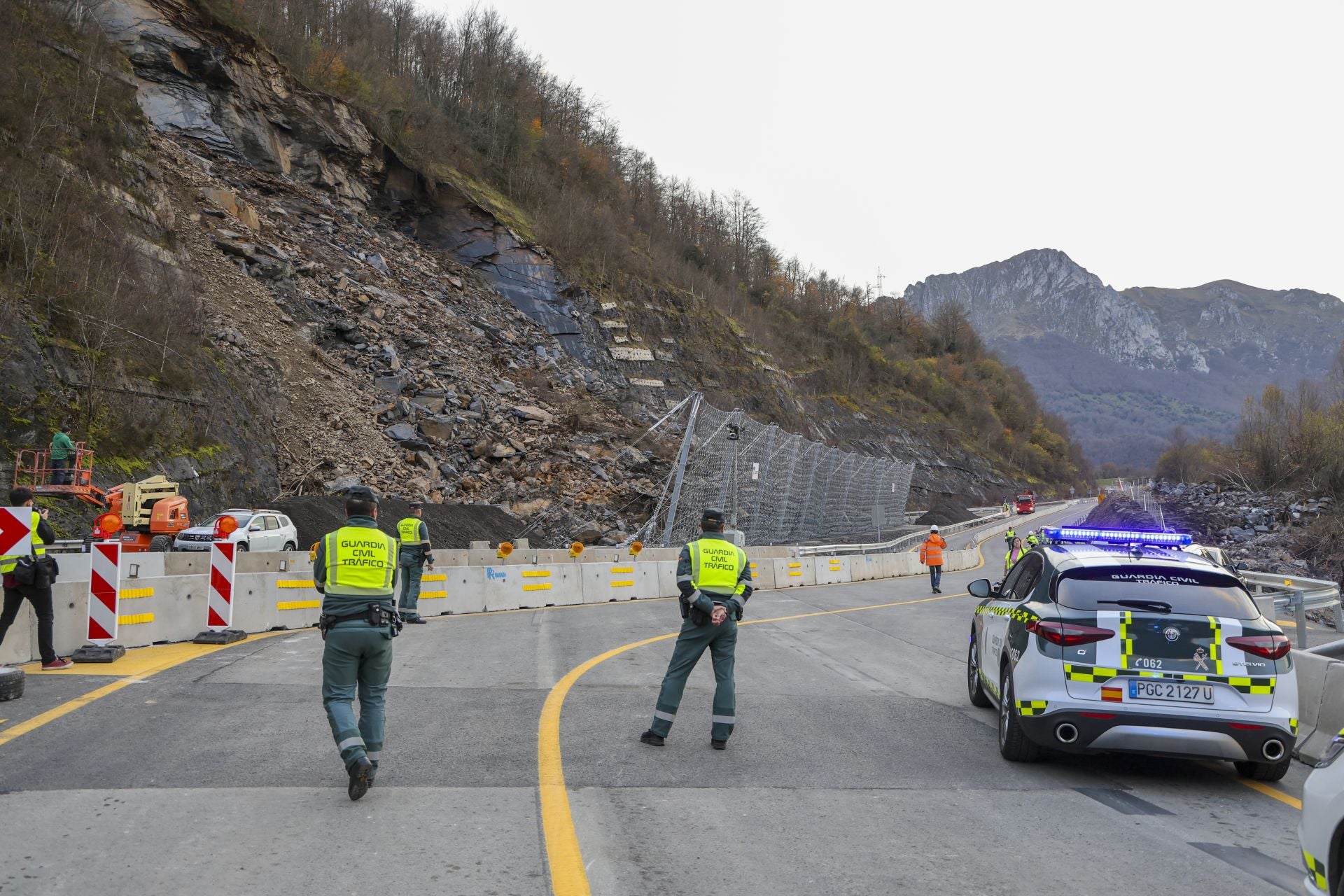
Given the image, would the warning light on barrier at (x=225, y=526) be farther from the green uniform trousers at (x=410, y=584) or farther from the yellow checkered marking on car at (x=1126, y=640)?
the yellow checkered marking on car at (x=1126, y=640)

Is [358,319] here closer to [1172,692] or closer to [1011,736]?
[1011,736]

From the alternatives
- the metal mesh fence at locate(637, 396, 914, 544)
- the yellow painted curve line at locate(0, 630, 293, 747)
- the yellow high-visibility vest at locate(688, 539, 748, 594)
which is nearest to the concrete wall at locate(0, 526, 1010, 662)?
the yellow painted curve line at locate(0, 630, 293, 747)

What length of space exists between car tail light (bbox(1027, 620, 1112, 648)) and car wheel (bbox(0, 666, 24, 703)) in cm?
798

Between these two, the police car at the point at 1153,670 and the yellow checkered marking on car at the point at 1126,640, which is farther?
the yellow checkered marking on car at the point at 1126,640

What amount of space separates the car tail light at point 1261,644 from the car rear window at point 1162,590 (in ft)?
0.52

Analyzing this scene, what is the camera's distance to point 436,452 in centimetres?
3425

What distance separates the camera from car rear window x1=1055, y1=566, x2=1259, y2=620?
6.76 meters

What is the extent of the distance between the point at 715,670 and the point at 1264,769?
381 cm

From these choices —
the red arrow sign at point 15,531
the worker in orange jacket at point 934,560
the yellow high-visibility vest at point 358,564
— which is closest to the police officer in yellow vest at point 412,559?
the red arrow sign at point 15,531

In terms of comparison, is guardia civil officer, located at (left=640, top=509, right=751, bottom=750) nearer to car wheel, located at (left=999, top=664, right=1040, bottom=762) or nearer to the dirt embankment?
car wheel, located at (left=999, top=664, right=1040, bottom=762)

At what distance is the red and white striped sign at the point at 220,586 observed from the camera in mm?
12219

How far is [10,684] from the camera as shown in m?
8.11

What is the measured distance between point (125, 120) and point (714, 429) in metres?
22.0

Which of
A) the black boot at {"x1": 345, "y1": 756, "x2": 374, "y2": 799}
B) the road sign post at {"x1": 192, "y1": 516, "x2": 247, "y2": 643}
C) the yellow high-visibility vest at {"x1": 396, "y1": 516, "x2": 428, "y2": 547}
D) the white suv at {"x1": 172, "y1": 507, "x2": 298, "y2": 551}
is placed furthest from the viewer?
the white suv at {"x1": 172, "y1": 507, "x2": 298, "y2": 551}
